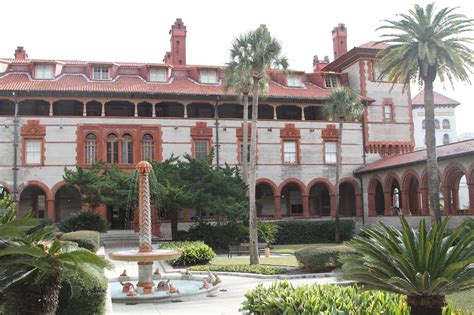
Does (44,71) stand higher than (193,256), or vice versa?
(44,71)

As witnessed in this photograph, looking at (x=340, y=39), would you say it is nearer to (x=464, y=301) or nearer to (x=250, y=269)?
(x=250, y=269)

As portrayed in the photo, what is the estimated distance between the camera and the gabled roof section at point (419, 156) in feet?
101

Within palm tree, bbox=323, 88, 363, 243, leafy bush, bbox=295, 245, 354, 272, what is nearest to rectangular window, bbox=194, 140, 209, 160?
palm tree, bbox=323, 88, 363, 243

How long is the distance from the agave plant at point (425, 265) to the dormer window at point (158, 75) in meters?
35.4

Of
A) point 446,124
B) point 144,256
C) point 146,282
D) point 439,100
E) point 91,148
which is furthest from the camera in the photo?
point 446,124

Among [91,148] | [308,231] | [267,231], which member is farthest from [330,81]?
[91,148]

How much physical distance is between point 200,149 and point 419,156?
15.9 metres

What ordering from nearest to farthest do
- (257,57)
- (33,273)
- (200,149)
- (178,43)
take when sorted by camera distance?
(33,273), (257,57), (200,149), (178,43)

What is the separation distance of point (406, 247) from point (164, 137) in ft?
106

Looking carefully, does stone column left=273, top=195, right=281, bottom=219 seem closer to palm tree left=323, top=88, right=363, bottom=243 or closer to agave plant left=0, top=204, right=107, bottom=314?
palm tree left=323, top=88, right=363, bottom=243

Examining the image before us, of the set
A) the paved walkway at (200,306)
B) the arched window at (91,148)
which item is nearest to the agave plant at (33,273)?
the paved walkway at (200,306)

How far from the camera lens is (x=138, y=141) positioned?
3903 cm

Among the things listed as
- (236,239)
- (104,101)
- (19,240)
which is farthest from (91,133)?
(19,240)

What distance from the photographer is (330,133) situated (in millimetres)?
42656
